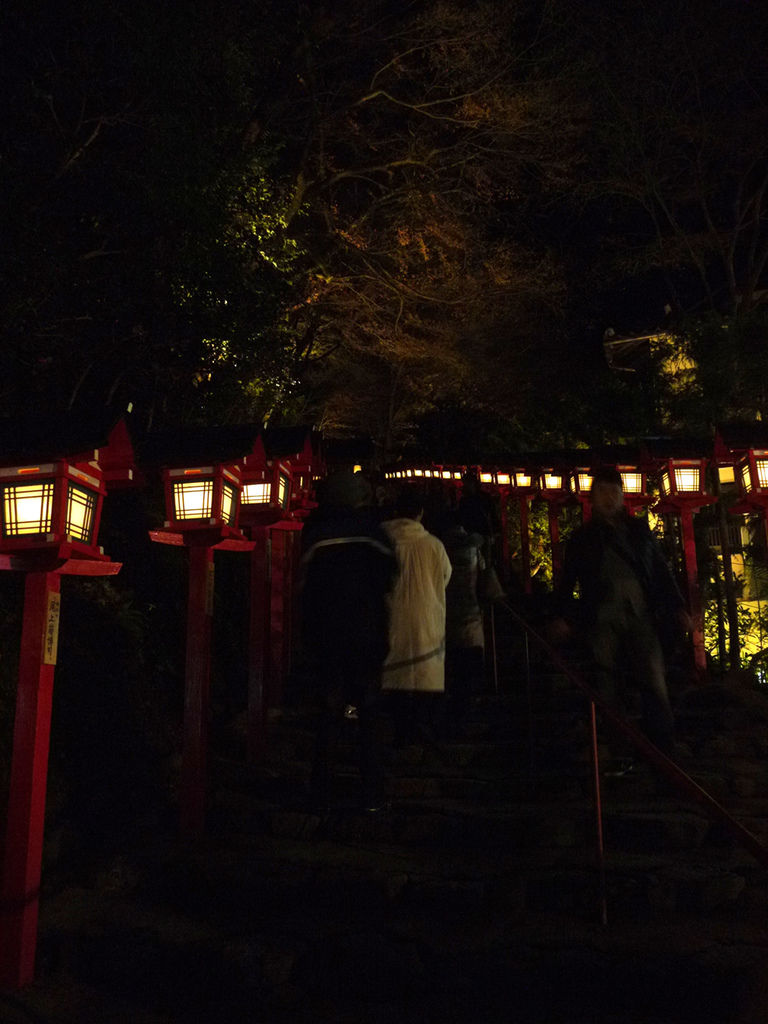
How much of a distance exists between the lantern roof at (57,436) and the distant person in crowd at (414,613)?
2.36 metres

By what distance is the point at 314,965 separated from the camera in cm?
404

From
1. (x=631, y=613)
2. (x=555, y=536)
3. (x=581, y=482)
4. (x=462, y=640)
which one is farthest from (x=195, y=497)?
(x=555, y=536)

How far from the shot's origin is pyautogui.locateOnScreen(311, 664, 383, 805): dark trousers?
5598 mm

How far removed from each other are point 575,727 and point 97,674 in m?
4.66

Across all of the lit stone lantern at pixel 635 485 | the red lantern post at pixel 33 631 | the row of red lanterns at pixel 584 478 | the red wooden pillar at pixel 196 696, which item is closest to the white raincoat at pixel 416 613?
the red wooden pillar at pixel 196 696

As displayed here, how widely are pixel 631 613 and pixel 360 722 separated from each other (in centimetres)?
217

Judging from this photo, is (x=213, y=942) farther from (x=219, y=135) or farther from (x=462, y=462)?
(x=462, y=462)

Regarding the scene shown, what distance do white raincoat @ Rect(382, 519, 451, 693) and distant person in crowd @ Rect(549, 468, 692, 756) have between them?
0.96 metres

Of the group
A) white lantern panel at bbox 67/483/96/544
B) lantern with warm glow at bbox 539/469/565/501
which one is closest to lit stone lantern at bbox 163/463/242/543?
white lantern panel at bbox 67/483/96/544

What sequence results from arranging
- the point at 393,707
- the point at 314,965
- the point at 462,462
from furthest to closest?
the point at 462,462
the point at 393,707
the point at 314,965

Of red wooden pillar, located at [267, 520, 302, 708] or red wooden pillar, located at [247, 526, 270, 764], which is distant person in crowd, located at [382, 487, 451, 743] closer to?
red wooden pillar, located at [247, 526, 270, 764]

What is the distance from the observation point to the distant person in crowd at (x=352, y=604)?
5574mm

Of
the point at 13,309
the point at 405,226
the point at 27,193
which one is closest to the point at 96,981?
the point at 13,309

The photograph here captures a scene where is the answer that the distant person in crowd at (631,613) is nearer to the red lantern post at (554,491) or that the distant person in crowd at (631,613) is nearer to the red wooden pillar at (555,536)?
the red lantern post at (554,491)
